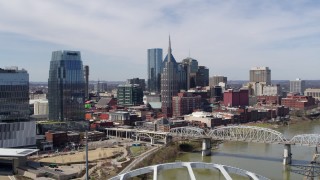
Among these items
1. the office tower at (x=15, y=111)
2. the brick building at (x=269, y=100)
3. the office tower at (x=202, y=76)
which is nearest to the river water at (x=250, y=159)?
the office tower at (x=15, y=111)

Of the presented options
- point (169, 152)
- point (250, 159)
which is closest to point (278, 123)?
point (250, 159)

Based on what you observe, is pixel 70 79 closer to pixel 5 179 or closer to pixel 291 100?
pixel 5 179

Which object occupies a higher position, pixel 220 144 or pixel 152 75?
pixel 152 75

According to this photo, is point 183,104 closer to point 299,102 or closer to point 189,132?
point 189,132

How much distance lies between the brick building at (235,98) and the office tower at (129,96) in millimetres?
15250

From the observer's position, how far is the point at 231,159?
101ft

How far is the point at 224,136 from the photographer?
34.9 meters

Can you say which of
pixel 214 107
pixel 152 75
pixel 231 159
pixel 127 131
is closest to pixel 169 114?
Result: pixel 214 107

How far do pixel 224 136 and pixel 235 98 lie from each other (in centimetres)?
3647

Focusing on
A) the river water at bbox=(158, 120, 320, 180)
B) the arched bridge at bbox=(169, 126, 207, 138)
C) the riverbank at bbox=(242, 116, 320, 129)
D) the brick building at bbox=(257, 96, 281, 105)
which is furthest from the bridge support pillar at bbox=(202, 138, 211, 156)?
the brick building at bbox=(257, 96, 281, 105)

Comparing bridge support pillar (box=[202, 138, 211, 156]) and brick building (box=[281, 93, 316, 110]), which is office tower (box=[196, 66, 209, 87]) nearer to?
brick building (box=[281, 93, 316, 110])

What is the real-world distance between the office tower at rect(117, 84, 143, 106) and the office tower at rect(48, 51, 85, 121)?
27471 mm

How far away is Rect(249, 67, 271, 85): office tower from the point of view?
118 metres

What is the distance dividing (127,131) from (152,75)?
72.1 meters
